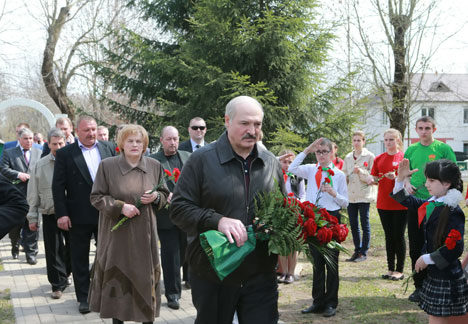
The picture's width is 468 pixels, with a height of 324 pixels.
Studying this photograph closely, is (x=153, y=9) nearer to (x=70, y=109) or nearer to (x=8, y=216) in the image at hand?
(x=70, y=109)

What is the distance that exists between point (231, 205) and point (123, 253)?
2360mm

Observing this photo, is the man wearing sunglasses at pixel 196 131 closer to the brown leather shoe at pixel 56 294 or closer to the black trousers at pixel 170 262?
the black trousers at pixel 170 262

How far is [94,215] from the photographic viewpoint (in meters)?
6.70

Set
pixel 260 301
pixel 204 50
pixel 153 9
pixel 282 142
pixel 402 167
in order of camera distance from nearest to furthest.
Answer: pixel 260 301 < pixel 402 167 < pixel 282 142 < pixel 204 50 < pixel 153 9

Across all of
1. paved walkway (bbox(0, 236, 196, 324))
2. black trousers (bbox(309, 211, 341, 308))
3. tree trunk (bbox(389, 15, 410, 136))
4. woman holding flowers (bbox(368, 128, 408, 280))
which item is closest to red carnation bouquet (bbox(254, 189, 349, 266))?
black trousers (bbox(309, 211, 341, 308))

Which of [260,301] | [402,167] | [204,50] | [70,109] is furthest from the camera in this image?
[70,109]

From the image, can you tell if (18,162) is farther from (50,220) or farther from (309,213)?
(309,213)

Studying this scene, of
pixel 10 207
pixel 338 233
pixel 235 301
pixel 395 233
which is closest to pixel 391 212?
pixel 395 233

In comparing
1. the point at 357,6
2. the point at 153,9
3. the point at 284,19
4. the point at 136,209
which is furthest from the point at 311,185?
the point at 357,6

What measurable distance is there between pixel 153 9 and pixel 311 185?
10.2 metres

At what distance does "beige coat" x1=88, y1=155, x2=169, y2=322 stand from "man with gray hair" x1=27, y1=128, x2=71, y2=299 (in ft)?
6.93

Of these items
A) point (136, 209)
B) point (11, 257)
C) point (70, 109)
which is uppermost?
point (70, 109)

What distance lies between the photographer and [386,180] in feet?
27.1

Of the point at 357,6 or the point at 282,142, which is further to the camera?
the point at 357,6
